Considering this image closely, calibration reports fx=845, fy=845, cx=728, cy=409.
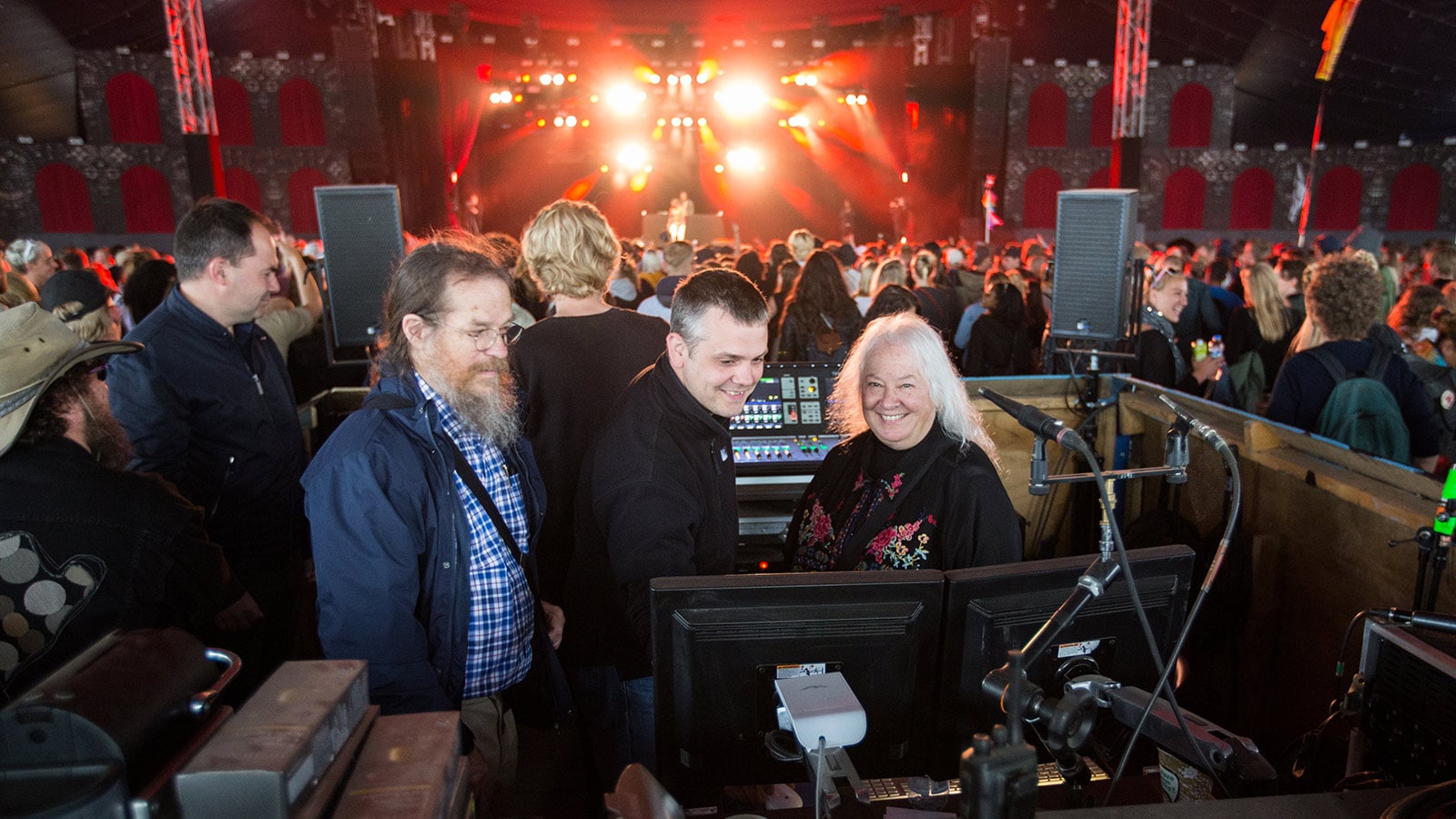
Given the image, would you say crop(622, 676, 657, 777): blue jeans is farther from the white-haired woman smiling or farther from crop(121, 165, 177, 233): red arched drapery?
crop(121, 165, 177, 233): red arched drapery

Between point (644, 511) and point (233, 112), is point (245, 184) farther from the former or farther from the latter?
point (644, 511)

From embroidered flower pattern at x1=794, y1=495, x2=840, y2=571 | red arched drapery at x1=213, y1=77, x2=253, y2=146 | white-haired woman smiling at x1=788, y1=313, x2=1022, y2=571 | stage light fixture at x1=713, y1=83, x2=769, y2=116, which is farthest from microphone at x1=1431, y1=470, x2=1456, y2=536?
stage light fixture at x1=713, y1=83, x2=769, y2=116

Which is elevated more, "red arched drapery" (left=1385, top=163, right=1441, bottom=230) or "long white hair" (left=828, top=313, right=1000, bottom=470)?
"red arched drapery" (left=1385, top=163, right=1441, bottom=230)

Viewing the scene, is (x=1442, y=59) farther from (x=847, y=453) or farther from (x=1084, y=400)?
(x=847, y=453)

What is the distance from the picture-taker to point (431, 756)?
1.04m

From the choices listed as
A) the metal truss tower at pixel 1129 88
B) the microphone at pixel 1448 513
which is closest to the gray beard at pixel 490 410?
the microphone at pixel 1448 513

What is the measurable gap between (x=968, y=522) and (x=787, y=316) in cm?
295

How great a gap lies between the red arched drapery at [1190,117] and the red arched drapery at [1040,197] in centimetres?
240

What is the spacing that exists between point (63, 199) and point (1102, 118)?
1834 cm

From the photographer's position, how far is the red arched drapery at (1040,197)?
52.2 ft

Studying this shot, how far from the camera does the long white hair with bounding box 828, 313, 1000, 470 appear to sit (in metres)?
2.10

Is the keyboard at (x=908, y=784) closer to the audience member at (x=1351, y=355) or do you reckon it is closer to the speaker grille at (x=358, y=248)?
the audience member at (x=1351, y=355)

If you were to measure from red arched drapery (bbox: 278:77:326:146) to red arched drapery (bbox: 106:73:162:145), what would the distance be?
1.98m

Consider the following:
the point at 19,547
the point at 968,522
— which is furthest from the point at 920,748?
the point at 19,547
